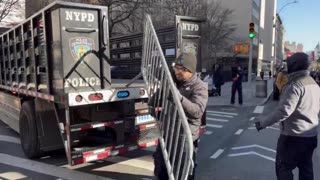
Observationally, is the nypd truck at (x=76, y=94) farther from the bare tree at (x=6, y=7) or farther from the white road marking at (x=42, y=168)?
the bare tree at (x=6, y=7)

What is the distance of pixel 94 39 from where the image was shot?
5590 millimetres

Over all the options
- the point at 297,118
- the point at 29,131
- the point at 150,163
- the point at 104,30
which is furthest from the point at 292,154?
Result: the point at 29,131

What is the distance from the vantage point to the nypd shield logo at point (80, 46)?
5359 mm

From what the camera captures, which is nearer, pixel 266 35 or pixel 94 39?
pixel 94 39

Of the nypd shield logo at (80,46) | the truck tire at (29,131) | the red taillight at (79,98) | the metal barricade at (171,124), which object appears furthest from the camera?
the truck tire at (29,131)

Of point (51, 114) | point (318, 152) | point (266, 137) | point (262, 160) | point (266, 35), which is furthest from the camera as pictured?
point (266, 35)

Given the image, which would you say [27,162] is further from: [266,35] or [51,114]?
[266,35]

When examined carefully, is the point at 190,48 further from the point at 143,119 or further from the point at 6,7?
the point at 6,7

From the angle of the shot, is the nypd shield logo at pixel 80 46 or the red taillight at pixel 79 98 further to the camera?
the nypd shield logo at pixel 80 46

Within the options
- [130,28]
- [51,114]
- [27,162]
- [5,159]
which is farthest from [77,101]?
[130,28]

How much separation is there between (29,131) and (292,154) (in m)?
4.46

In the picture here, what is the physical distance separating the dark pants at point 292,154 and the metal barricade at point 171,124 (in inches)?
48.8

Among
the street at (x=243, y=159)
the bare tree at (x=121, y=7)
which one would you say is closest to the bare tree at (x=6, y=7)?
the bare tree at (x=121, y=7)

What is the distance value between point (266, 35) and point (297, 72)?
338 feet
